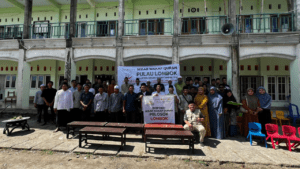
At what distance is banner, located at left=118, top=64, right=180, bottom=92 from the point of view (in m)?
7.45

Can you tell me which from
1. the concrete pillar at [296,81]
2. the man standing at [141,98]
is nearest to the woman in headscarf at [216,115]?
the man standing at [141,98]

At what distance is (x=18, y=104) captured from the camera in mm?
9188

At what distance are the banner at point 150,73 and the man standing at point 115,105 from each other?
1830mm

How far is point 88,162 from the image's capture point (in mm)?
3824

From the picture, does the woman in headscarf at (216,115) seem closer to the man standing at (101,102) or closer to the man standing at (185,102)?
the man standing at (185,102)

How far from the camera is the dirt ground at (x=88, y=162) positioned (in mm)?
3645

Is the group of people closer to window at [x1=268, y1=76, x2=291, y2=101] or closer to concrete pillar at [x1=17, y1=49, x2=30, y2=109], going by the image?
concrete pillar at [x1=17, y1=49, x2=30, y2=109]

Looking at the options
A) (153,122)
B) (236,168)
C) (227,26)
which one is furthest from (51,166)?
(227,26)

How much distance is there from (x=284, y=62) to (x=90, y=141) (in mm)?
12972

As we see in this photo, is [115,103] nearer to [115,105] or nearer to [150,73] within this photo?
[115,105]

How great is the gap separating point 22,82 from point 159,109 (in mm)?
8913

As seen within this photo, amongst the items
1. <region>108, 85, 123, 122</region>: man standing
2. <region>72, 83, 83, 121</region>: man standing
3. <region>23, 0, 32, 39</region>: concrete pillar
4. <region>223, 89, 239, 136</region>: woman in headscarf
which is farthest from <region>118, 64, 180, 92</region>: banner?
<region>23, 0, 32, 39</region>: concrete pillar

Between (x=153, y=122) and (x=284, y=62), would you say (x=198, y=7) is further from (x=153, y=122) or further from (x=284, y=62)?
(x=153, y=122)

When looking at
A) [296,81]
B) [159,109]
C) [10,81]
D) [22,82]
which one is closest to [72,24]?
[22,82]
